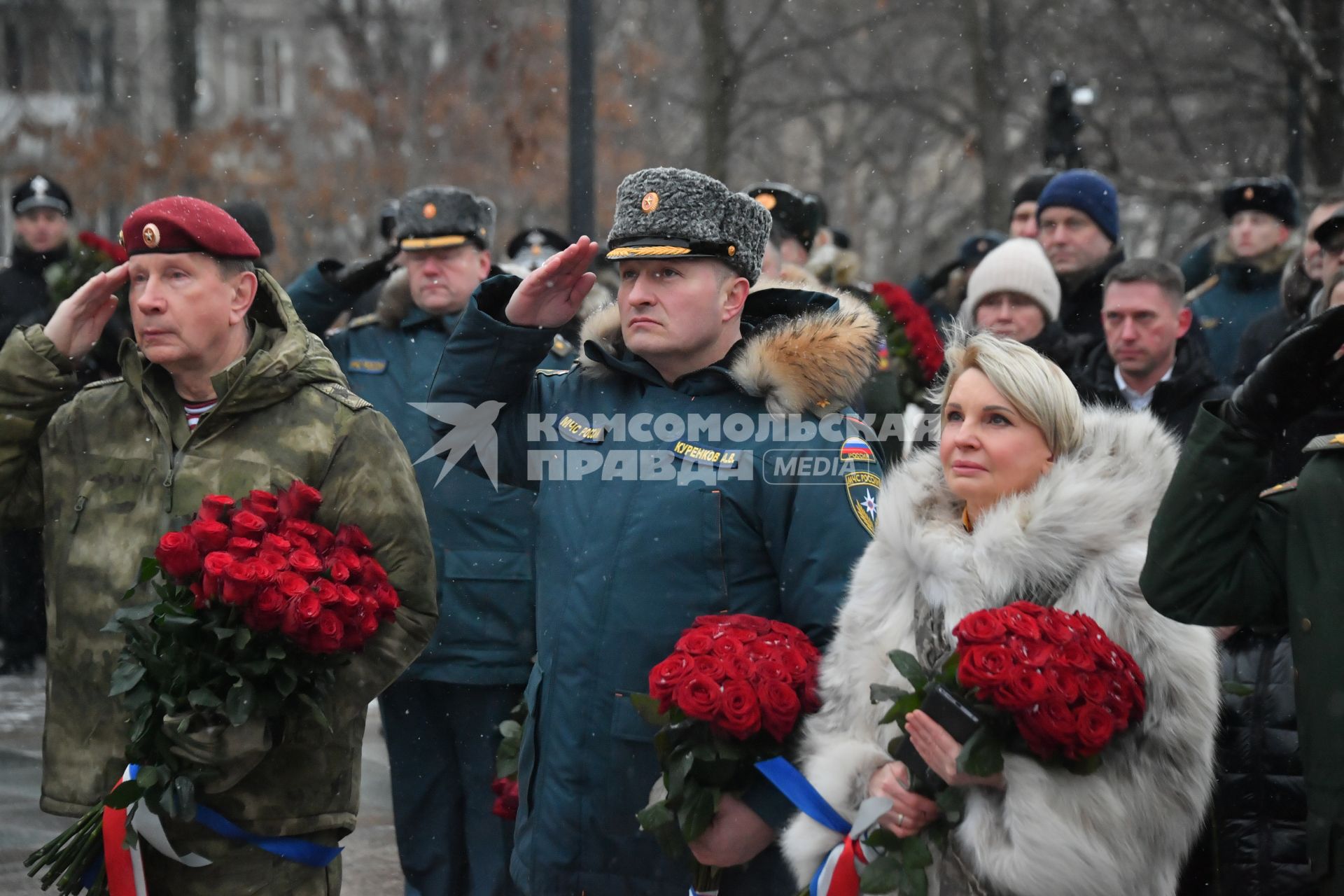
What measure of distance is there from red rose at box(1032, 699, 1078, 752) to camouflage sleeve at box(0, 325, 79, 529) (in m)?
2.99

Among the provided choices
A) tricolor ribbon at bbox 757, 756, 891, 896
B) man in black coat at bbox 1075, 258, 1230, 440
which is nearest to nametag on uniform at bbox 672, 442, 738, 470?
tricolor ribbon at bbox 757, 756, 891, 896

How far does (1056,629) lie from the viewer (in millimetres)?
3516

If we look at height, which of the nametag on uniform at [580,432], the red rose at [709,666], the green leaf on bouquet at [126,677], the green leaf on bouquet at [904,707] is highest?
the nametag on uniform at [580,432]

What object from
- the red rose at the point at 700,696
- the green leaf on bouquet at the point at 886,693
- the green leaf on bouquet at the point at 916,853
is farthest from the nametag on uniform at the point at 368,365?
the green leaf on bouquet at the point at 916,853

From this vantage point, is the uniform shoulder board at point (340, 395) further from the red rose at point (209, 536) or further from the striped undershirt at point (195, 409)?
the red rose at point (209, 536)

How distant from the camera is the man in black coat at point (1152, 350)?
652cm

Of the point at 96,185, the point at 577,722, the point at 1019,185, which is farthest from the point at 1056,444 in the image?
the point at 96,185

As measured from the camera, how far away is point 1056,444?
156 inches

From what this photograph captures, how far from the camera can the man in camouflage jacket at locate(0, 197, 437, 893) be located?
4.39 metres

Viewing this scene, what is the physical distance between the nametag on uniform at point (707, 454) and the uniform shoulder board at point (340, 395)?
967mm

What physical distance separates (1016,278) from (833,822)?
12.7ft

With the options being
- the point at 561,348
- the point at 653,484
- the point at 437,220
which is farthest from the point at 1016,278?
the point at 653,484

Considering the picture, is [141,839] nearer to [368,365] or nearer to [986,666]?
[986,666]

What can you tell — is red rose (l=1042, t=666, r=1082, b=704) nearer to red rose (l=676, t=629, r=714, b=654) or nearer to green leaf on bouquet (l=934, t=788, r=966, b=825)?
green leaf on bouquet (l=934, t=788, r=966, b=825)
